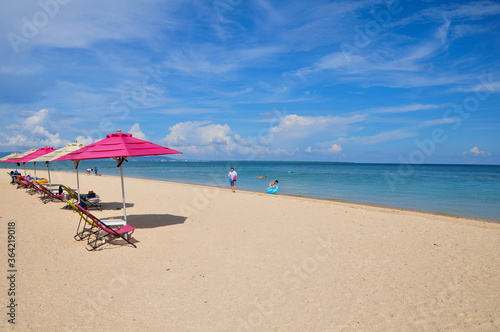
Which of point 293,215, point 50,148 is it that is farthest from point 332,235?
point 50,148

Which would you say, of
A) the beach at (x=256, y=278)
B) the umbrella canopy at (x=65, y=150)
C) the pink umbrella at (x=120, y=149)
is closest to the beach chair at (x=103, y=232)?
the beach at (x=256, y=278)

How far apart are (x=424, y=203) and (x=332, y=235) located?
39.3 ft

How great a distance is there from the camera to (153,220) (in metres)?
9.70

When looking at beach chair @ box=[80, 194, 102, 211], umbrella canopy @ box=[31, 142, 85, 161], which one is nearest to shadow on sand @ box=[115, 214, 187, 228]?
beach chair @ box=[80, 194, 102, 211]

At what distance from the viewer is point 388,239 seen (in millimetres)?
7820

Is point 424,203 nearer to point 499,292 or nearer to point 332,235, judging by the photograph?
point 332,235

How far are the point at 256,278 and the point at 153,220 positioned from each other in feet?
18.5

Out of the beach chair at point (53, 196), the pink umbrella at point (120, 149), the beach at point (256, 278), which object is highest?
the pink umbrella at point (120, 149)

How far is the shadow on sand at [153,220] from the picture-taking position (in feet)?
29.7

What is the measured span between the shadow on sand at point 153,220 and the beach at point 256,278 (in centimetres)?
15

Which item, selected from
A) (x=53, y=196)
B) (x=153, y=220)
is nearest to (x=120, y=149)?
(x=153, y=220)

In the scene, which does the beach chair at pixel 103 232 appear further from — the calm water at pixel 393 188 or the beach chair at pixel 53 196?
the calm water at pixel 393 188

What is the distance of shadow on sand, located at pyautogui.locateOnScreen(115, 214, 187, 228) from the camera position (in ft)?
29.7

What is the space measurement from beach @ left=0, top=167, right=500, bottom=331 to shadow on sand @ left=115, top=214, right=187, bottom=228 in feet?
0.49
